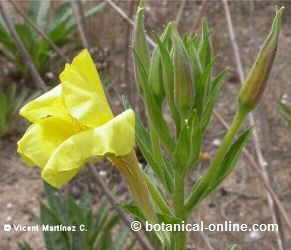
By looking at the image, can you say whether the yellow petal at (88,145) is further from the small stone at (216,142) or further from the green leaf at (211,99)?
the small stone at (216,142)

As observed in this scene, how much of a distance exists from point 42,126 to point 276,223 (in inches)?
36.5

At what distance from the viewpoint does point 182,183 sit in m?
1.00

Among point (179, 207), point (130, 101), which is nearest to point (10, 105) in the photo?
point (130, 101)

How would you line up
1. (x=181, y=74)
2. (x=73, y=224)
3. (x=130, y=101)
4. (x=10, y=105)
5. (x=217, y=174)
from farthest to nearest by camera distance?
(x=10, y=105) → (x=130, y=101) → (x=73, y=224) → (x=217, y=174) → (x=181, y=74)

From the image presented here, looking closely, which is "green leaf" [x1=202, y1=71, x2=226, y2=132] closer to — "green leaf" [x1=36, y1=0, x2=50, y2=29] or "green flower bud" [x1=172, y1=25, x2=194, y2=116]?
"green flower bud" [x1=172, y1=25, x2=194, y2=116]

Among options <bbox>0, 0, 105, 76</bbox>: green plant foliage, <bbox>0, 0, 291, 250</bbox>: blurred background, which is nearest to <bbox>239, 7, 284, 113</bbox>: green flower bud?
<bbox>0, 0, 291, 250</bbox>: blurred background

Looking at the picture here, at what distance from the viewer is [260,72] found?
91 centimetres

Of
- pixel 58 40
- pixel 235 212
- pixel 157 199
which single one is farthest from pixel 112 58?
pixel 157 199

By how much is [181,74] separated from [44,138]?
26 centimetres

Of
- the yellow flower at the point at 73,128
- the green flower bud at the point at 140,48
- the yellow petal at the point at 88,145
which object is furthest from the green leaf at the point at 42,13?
the yellow petal at the point at 88,145

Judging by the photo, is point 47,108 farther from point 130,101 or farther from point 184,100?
point 130,101

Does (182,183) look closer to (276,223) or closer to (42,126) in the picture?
(42,126)

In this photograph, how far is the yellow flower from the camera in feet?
2.49

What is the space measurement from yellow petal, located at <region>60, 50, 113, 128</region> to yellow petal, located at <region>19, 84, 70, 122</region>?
0.13ft
